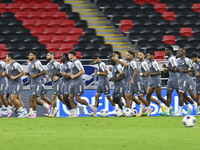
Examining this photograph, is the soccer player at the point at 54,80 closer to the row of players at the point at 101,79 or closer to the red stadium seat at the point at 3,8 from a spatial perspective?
the row of players at the point at 101,79

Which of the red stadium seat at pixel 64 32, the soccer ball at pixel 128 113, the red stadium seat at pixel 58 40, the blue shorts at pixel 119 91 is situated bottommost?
the soccer ball at pixel 128 113

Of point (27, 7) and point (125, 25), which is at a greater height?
point (27, 7)

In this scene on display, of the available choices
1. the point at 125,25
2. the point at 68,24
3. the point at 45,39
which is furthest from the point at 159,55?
the point at 45,39

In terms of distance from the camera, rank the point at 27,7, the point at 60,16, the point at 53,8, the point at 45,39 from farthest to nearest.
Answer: the point at 53,8, the point at 27,7, the point at 60,16, the point at 45,39

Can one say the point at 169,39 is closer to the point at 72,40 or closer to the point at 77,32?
the point at 77,32

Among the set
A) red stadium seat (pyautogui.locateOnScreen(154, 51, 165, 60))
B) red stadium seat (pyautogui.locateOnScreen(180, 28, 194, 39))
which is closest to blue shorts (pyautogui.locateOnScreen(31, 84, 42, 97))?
red stadium seat (pyautogui.locateOnScreen(154, 51, 165, 60))

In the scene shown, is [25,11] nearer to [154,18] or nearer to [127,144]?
[154,18]

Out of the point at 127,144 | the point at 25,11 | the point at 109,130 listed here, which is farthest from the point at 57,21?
the point at 127,144

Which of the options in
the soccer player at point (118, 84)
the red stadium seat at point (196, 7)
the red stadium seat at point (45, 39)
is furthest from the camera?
the red stadium seat at point (196, 7)

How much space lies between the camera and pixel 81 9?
74.9 feet

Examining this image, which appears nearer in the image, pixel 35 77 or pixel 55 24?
pixel 35 77

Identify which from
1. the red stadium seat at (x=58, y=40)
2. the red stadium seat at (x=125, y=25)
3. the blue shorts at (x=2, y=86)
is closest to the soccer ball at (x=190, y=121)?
the blue shorts at (x=2, y=86)

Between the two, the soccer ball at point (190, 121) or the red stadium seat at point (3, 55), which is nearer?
the soccer ball at point (190, 121)

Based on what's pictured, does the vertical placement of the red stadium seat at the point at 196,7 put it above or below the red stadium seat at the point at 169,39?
above
